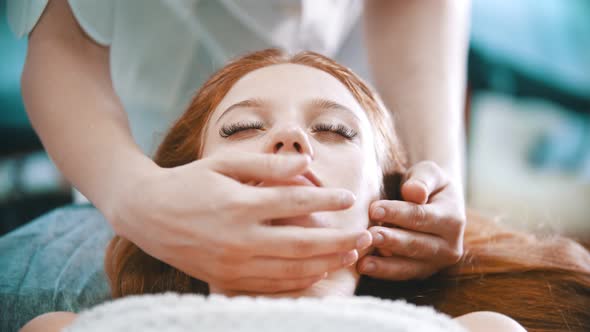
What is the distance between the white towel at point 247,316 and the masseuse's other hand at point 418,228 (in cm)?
20

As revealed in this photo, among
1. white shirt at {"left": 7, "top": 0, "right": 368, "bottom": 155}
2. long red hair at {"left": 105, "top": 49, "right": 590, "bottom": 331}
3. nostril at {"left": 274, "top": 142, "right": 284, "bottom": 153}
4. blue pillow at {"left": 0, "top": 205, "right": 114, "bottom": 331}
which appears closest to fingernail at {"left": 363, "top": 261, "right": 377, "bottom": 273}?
long red hair at {"left": 105, "top": 49, "right": 590, "bottom": 331}

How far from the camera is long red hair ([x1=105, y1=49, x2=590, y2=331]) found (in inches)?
35.9

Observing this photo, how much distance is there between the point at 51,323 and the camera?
0.75 meters

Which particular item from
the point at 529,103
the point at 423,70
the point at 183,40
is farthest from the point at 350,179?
the point at 529,103

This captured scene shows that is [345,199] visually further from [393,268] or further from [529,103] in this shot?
[529,103]

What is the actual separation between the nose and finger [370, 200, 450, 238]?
5.7 inches

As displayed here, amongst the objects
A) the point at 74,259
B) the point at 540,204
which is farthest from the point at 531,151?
the point at 74,259

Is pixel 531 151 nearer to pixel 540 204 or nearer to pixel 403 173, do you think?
pixel 540 204

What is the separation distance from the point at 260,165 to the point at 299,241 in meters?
0.10

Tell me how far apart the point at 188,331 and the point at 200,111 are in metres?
0.50

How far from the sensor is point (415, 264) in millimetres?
870

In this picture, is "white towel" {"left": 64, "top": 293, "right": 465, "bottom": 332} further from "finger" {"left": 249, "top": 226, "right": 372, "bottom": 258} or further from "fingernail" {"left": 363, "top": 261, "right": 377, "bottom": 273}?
"fingernail" {"left": 363, "top": 261, "right": 377, "bottom": 273}

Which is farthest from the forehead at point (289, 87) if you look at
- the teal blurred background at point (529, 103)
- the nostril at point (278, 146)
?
the teal blurred background at point (529, 103)

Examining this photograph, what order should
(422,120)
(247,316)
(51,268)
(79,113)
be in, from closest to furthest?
1. (247,316)
2. (79,113)
3. (51,268)
4. (422,120)
